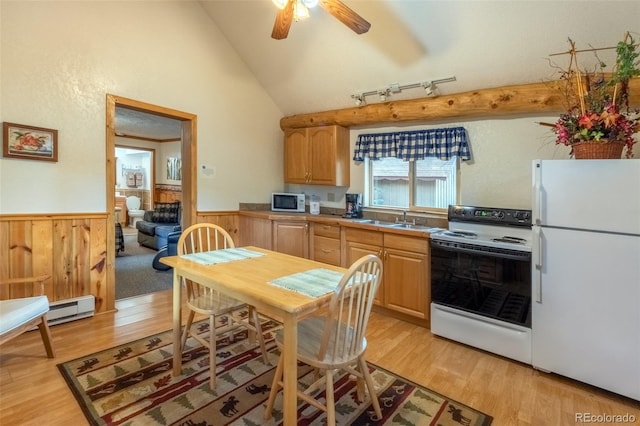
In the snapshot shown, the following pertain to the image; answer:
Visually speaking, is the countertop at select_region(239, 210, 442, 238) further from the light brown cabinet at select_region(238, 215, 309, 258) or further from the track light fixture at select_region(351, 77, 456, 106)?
the track light fixture at select_region(351, 77, 456, 106)

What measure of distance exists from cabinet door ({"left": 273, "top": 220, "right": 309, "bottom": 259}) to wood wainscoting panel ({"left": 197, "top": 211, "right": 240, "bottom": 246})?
67 cm

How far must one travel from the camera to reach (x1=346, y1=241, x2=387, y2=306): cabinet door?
3372 millimetres

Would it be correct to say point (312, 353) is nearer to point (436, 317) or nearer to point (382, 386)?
point (382, 386)

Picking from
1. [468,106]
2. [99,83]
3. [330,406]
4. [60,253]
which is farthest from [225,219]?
[330,406]

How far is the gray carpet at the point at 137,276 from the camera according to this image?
13.3 ft

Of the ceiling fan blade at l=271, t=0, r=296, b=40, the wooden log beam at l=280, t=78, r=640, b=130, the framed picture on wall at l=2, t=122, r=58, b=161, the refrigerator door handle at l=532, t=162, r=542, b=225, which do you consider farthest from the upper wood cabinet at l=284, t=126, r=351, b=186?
the framed picture on wall at l=2, t=122, r=58, b=161

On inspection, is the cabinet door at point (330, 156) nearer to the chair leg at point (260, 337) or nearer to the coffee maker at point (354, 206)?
the coffee maker at point (354, 206)

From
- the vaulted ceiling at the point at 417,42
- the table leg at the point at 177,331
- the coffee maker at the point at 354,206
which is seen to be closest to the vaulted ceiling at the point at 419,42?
the vaulted ceiling at the point at 417,42

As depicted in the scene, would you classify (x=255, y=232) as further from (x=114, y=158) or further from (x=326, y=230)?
(x=114, y=158)

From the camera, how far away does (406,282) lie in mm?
3180

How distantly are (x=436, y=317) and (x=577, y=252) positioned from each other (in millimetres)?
1172

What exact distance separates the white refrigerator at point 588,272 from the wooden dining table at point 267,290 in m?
1.46

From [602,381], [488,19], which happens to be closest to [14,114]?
[488,19]

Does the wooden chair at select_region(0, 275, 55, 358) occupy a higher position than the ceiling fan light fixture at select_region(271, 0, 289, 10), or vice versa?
the ceiling fan light fixture at select_region(271, 0, 289, 10)
